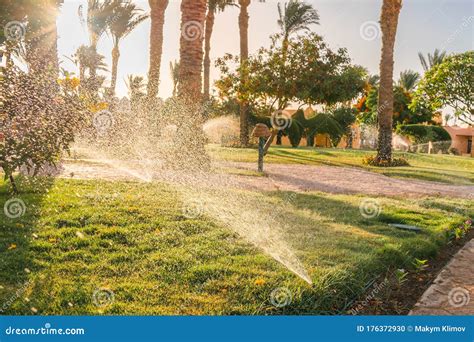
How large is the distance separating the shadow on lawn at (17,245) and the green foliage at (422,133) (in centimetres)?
2679

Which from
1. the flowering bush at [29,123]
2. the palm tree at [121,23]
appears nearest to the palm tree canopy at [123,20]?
the palm tree at [121,23]

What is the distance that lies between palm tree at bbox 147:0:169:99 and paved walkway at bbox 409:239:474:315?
38.0ft

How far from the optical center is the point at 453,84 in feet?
52.5

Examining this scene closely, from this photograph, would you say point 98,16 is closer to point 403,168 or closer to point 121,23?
point 121,23

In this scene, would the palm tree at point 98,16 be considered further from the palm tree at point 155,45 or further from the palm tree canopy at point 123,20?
the palm tree at point 155,45

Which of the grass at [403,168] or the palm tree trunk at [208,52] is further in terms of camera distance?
the palm tree trunk at [208,52]

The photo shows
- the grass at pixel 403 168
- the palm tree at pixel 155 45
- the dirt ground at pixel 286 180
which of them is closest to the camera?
the dirt ground at pixel 286 180

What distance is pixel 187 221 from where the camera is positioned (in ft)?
16.6

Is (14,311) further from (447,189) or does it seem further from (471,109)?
(471,109)

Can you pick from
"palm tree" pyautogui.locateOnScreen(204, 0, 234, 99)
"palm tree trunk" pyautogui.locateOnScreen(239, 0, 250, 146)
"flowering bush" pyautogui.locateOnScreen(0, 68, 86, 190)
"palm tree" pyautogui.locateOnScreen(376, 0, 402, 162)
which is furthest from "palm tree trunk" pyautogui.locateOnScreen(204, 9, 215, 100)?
"flowering bush" pyautogui.locateOnScreen(0, 68, 86, 190)

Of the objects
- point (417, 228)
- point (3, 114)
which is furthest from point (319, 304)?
point (3, 114)

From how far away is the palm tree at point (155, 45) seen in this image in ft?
49.0

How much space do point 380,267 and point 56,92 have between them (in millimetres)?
4975

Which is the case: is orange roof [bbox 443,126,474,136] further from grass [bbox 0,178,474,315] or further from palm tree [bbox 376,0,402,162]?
grass [bbox 0,178,474,315]
